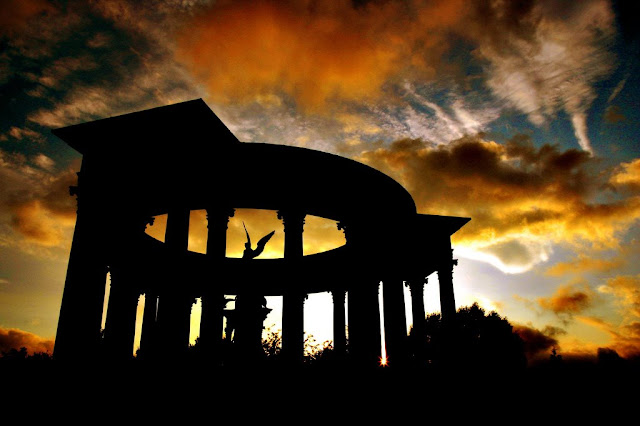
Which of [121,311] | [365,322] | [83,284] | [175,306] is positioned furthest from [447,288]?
[121,311]

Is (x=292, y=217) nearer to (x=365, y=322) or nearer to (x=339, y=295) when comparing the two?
(x=365, y=322)

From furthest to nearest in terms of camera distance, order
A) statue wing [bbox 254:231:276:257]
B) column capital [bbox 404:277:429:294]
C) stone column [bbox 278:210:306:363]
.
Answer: column capital [bbox 404:277:429:294], statue wing [bbox 254:231:276:257], stone column [bbox 278:210:306:363]

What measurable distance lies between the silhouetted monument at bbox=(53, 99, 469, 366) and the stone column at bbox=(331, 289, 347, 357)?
1558 mm

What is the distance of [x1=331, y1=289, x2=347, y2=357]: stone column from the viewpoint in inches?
1825

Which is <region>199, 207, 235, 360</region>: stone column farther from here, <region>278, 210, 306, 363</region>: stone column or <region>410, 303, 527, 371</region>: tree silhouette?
<region>410, 303, 527, 371</region>: tree silhouette

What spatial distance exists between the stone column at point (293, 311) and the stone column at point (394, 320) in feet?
39.2

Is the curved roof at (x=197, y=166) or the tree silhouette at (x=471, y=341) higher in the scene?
the curved roof at (x=197, y=166)

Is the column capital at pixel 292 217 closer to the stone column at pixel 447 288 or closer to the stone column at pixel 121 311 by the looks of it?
the stone column at pixel 447 288

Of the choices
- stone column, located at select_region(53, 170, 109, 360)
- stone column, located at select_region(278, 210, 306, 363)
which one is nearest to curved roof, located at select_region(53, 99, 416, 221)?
stone column, located at select_region(53, 170, 109, 360)

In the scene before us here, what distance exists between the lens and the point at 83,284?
21.6 metres

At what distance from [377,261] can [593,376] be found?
21.4 meters

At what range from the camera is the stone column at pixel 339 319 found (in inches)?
1825

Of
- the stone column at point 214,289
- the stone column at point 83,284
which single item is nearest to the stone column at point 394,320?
the stone column at point 214,289

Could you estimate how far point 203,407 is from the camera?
14250 millimetres
